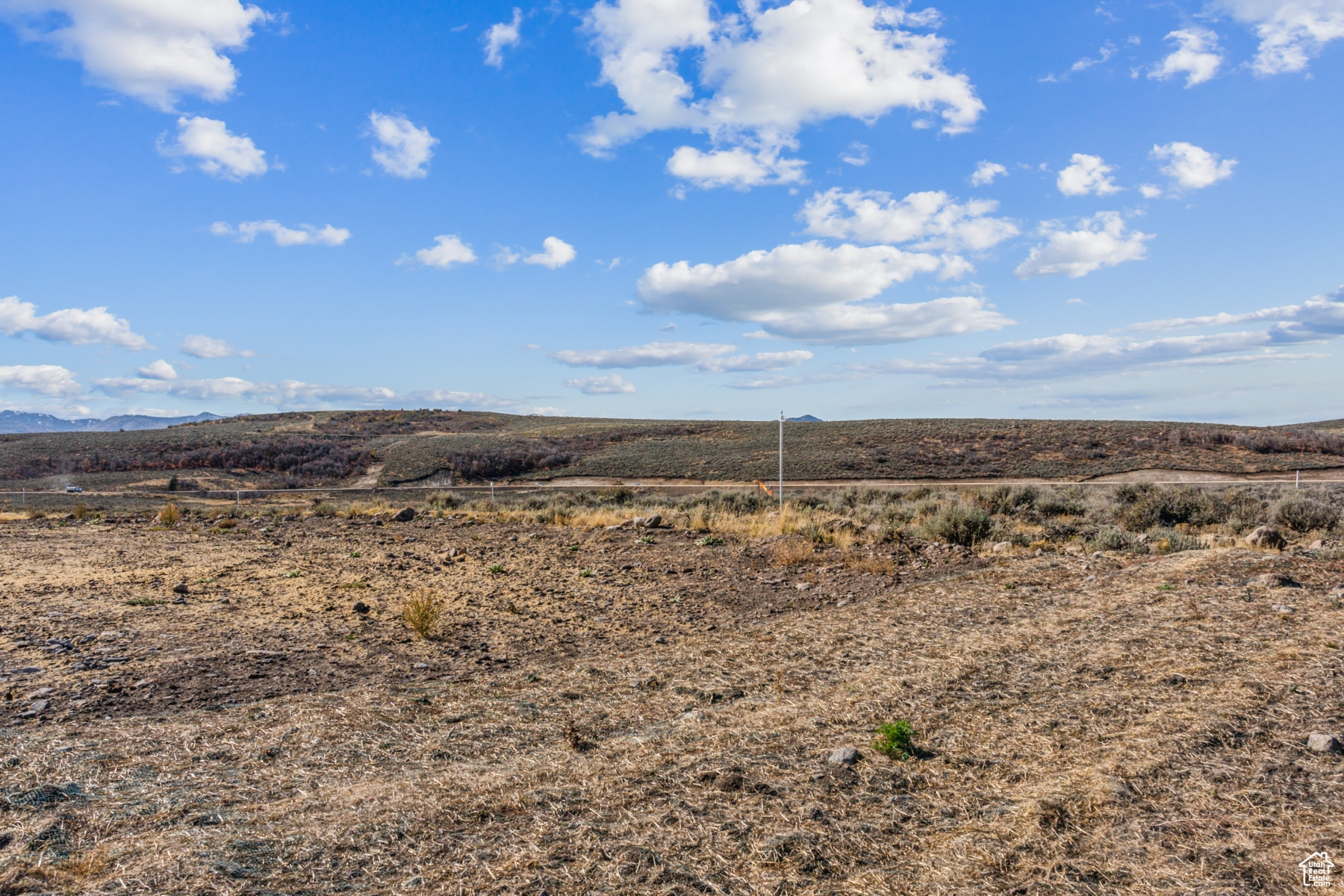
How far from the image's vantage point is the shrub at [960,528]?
12938 millimetres

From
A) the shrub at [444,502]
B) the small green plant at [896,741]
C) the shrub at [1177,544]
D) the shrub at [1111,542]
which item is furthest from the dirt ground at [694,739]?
the shrub at [444,502]

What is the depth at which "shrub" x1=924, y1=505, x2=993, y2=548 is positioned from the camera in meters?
12.9

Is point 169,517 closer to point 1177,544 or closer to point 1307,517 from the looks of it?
point 1177,544

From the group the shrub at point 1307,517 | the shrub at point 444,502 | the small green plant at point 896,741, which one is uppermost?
the shrub at point 1307,517

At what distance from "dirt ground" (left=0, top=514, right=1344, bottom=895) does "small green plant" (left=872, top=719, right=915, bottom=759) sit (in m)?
0.08

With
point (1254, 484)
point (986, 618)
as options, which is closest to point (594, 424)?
point (1254, 484)

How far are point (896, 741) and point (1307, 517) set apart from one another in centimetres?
1332

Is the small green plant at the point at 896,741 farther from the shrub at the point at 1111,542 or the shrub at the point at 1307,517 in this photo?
the shrub at the point at 1307,517

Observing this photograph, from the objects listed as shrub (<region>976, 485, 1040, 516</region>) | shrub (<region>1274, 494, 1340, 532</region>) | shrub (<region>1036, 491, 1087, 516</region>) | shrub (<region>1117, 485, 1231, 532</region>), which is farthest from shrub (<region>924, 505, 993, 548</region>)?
shrub (<region>1274, 494, 1340, 532</region>)

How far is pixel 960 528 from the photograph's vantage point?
1303 cm

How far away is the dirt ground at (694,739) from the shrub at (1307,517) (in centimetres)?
551

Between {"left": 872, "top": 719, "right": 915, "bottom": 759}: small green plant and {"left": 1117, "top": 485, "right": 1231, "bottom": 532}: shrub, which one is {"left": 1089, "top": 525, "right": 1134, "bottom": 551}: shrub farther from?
{"left": 872, "top": 719, "right": 915, "bottom": 759}: small green plant

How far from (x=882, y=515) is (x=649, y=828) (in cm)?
1377

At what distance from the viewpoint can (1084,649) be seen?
6.00m
